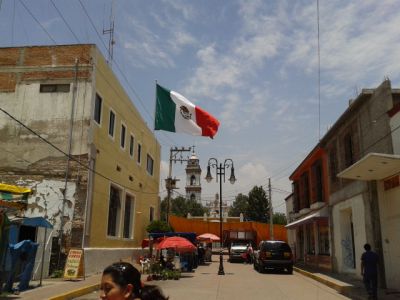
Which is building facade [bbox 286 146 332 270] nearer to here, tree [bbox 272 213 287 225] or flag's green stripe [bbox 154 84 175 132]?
flag's green stripe [bbox 154 84 175 132]

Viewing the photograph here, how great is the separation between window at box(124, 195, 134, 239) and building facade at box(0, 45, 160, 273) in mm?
4734

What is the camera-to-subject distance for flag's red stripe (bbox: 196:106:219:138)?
17859 mm

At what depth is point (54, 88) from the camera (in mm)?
20938

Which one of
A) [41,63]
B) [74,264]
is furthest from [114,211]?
[41,63]

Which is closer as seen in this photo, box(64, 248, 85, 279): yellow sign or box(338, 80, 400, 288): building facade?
box(338, 80, 400, 288): building facade

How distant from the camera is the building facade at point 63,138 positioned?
64.3ft

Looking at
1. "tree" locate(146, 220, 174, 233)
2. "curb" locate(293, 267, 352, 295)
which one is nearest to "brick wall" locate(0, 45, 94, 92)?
"curb" locate(293, 267, 352, 295)

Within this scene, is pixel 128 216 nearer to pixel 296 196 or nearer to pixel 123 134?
pixel 123 134

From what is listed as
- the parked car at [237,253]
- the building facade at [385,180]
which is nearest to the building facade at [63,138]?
the building facade at [385,180]

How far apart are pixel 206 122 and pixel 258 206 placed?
62337 millimetres

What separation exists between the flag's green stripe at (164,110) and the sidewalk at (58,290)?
6324mm

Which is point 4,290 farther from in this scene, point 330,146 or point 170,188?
point 170,188

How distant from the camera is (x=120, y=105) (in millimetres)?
25484

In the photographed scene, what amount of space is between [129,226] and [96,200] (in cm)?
820
